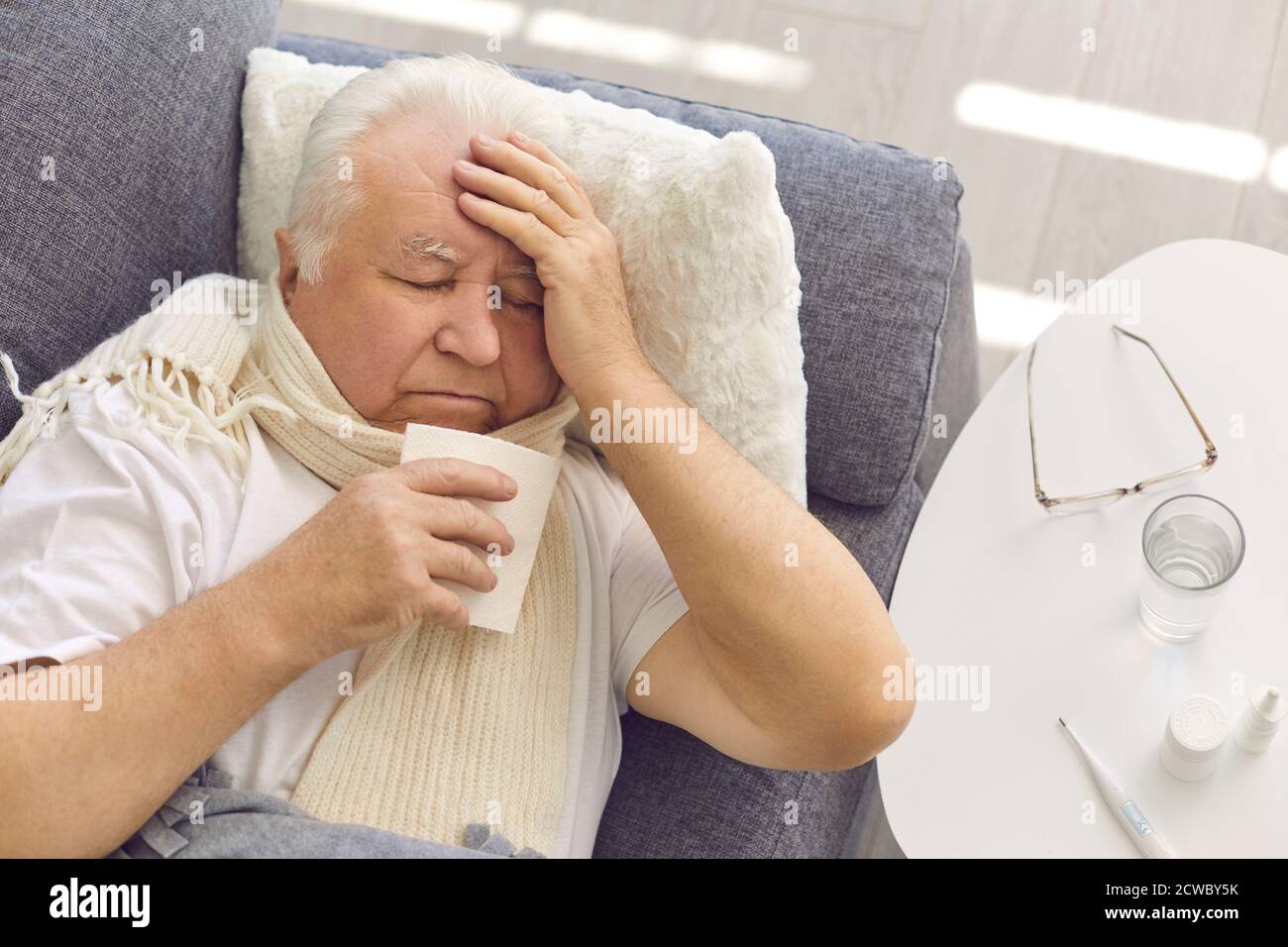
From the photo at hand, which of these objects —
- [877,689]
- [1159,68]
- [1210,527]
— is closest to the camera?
[877,689]

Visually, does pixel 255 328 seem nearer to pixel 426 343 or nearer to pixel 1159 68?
pixel 426 343

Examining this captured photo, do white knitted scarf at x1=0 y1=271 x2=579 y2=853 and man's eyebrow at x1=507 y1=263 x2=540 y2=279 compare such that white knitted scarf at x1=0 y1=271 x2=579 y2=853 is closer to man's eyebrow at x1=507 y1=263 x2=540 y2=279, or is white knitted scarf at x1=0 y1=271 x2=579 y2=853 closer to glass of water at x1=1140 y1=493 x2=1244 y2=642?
man's eyebrow at x1=507 y1=263 x2=540 y2=279

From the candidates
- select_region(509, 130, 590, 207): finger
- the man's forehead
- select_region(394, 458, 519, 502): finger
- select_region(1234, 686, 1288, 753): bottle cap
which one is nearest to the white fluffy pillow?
select_region(509, 130, 590, 207): finger

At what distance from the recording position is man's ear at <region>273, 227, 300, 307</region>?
4.34 ft

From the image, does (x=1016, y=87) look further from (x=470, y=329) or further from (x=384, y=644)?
(x=384, y=644)

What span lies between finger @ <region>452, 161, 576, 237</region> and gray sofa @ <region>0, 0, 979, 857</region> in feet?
1.25

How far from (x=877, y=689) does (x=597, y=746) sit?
31 centimetres

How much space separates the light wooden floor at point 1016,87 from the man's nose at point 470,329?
4.07 feet

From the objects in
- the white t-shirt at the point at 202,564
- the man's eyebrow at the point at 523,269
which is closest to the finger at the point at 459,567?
the white t-shirt at the point at 202,564

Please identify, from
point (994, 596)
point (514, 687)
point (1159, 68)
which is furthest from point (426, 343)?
point (1159, 68)

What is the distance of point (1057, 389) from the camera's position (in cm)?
145

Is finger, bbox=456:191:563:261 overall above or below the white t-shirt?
above

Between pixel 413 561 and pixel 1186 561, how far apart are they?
2.68 ft

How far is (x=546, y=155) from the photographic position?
1.29 metres
